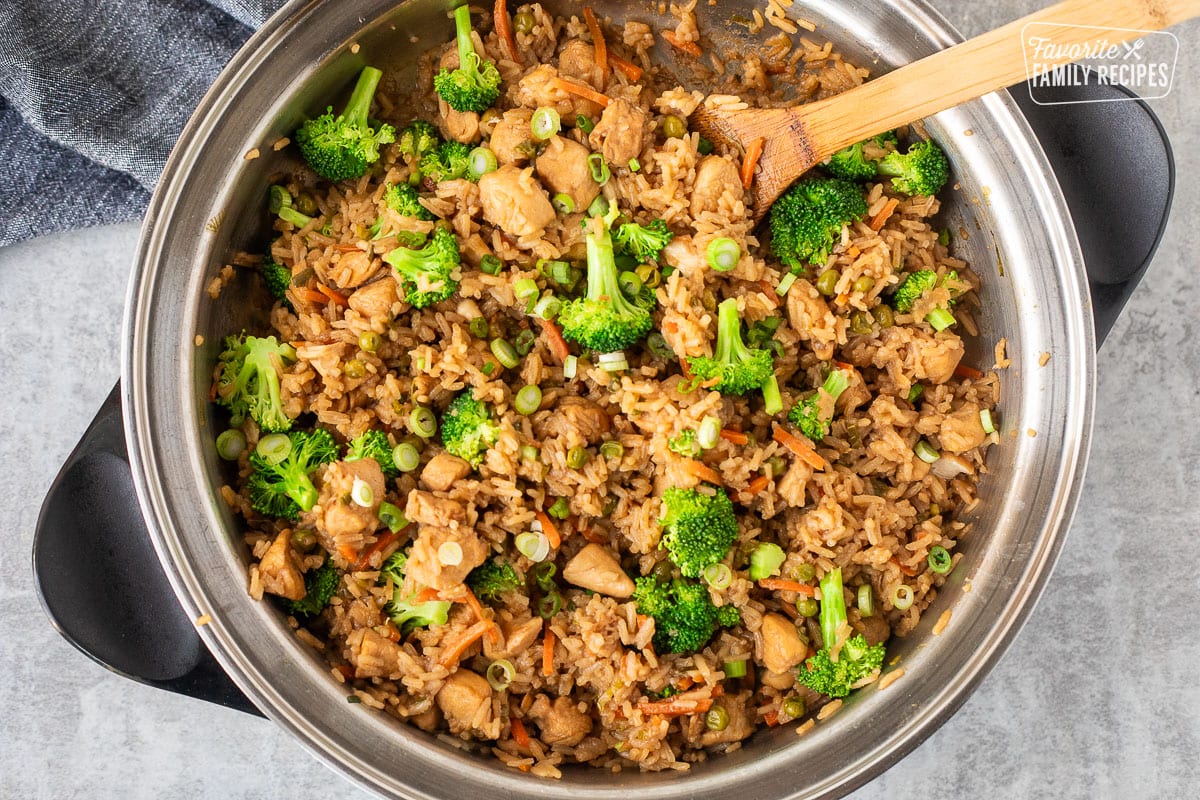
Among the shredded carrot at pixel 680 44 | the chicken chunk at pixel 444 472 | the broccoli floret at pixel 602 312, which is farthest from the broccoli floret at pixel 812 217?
the chicken chunk at pixel 444 472

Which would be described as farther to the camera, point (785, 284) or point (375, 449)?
point (785, 284)

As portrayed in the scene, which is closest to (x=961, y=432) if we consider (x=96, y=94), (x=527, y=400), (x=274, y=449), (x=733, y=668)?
(x=733, y=668)

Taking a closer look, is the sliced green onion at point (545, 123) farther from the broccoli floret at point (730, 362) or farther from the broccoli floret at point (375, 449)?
the broccoli floret at point (375, 449)

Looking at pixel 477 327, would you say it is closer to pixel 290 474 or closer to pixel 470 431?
pixel 470 431

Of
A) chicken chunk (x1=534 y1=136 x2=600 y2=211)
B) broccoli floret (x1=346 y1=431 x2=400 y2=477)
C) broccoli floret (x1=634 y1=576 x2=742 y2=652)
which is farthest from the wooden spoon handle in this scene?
broccoli floret (x1=346 y1=431 x2=400 y2=477)

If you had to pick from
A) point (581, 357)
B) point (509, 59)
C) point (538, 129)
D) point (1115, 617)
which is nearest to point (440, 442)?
point (581, 357)

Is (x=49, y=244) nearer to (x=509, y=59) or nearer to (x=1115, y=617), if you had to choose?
(x=509, y=59)
